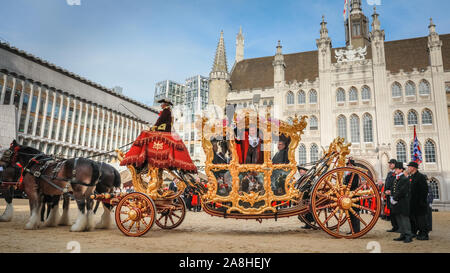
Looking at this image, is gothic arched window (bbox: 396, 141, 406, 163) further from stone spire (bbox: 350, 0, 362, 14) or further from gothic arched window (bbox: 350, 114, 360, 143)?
stone spire (bbox: 350, 0, 362, 14)

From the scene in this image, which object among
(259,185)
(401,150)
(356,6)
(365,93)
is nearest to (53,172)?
(259,185)

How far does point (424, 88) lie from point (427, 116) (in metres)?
3.11

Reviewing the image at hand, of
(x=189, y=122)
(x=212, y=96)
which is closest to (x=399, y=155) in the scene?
(x=212, y=96)

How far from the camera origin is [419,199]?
582 centimetres

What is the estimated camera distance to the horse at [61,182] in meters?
6.23

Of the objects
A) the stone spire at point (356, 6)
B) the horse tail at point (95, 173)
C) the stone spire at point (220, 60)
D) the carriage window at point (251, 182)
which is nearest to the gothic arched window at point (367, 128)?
the stone spire at point (356, 6)

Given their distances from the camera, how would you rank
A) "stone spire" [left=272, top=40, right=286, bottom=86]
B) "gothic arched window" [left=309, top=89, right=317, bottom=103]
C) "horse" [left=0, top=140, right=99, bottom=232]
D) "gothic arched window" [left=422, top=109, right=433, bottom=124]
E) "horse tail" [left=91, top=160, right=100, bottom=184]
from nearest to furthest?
"horse" [left=0, top=140, right=99, bottom=232] < "horse tail" [left=91, top=160, right=100, bottom=184] < "gothic arched window" [left=422, top=109, right=433, bottom=124] < "gothic arched window" [left=309, top=89, right=317, bottom=103] < "stone spire" [left=272, top=40, right=286, bottom=86]

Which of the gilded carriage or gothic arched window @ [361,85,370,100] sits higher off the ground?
gothic arched window @ [361,85,370,100]

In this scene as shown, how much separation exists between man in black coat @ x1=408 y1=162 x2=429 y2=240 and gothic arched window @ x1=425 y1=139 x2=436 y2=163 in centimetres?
2811

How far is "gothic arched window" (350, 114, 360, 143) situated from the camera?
31100mm

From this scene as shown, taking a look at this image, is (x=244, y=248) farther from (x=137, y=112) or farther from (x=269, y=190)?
(x=137, y=112)

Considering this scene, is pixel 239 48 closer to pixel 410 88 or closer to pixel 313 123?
pixel 313 123

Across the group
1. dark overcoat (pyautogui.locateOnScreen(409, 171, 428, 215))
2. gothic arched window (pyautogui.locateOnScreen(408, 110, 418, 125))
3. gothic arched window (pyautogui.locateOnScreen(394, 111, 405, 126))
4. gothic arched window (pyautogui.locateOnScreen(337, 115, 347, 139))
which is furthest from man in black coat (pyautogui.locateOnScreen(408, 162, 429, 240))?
gothic arched window (pyautogui.locateOnScreen(408, 110, 418, 125))
